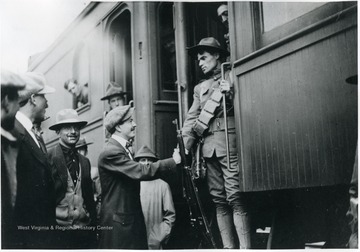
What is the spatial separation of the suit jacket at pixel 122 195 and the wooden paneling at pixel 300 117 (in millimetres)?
576

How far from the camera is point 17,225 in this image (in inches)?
97.7

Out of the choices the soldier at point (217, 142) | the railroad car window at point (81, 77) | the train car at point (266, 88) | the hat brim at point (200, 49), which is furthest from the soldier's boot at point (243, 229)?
the railroad car window at point (81, 77)

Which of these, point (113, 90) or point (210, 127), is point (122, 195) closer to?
point (210, 127)

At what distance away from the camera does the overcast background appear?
106 inches

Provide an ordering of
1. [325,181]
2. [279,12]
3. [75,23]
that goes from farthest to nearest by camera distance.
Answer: [75,23], [279,12], [325,181]

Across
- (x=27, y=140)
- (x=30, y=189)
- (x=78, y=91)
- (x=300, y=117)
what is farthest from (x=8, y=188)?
(x=300, y=117)

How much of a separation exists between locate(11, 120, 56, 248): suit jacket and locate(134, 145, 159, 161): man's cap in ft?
2.17

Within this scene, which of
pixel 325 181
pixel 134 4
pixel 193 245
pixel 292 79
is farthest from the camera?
pixel 134 4

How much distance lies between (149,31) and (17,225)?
1.70 m

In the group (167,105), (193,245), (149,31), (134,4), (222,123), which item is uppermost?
(134,4)

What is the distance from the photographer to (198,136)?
2.78 meters

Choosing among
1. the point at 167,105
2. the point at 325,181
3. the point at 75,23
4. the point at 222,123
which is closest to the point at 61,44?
the point at 75,23

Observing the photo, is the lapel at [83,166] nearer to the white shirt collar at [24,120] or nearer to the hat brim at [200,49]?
the white shirt collar at [24,120]

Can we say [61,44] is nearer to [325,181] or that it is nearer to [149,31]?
[149,31]
